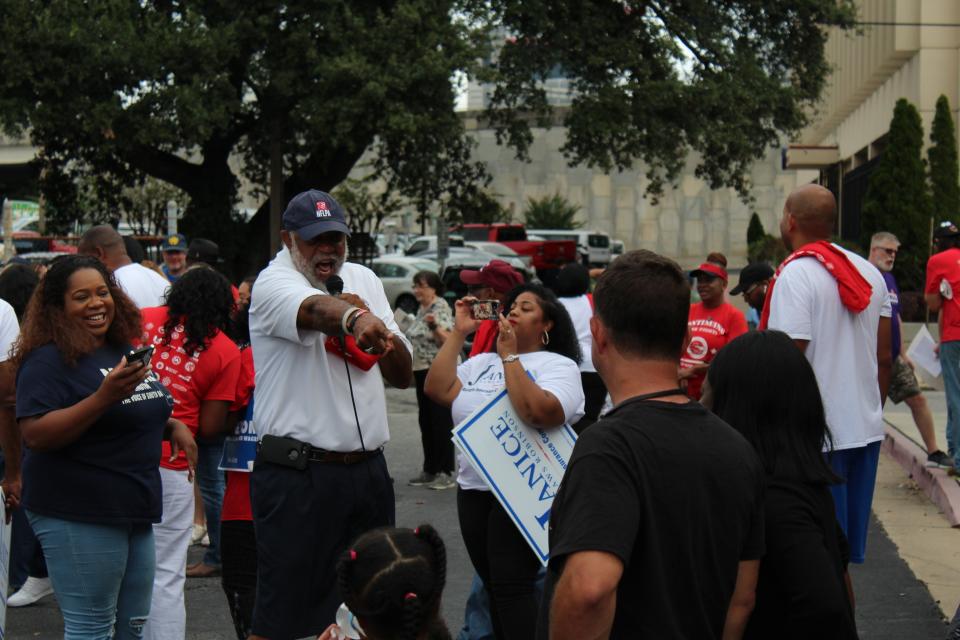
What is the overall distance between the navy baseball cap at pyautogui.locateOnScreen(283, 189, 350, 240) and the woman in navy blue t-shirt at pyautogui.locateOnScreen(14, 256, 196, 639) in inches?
28.9

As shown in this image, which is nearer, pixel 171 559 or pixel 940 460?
pixel 171 559

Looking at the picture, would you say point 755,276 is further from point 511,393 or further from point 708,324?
point 511,393

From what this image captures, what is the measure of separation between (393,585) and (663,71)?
79.7 ft

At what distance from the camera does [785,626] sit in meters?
3.21

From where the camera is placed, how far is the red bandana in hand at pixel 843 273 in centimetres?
529

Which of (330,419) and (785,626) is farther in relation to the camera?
(330,419)

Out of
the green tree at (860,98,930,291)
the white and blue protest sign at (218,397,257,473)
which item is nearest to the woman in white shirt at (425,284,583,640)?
the white and blue protest sign at (218,397,257,473)

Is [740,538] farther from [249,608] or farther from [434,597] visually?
[249,608]

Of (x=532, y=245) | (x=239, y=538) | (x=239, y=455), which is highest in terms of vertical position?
(x=532, y=245)

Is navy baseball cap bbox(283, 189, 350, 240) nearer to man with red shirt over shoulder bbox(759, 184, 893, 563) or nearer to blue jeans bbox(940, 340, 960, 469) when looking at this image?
man with red shirt over shoulder bbox(759, 184, 893, 563)

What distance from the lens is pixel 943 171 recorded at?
25000mm

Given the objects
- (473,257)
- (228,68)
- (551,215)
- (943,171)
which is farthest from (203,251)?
(551,215)

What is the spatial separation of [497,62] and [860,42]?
41.9 feet

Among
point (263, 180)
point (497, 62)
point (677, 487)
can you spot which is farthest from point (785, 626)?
point (263, 180)
